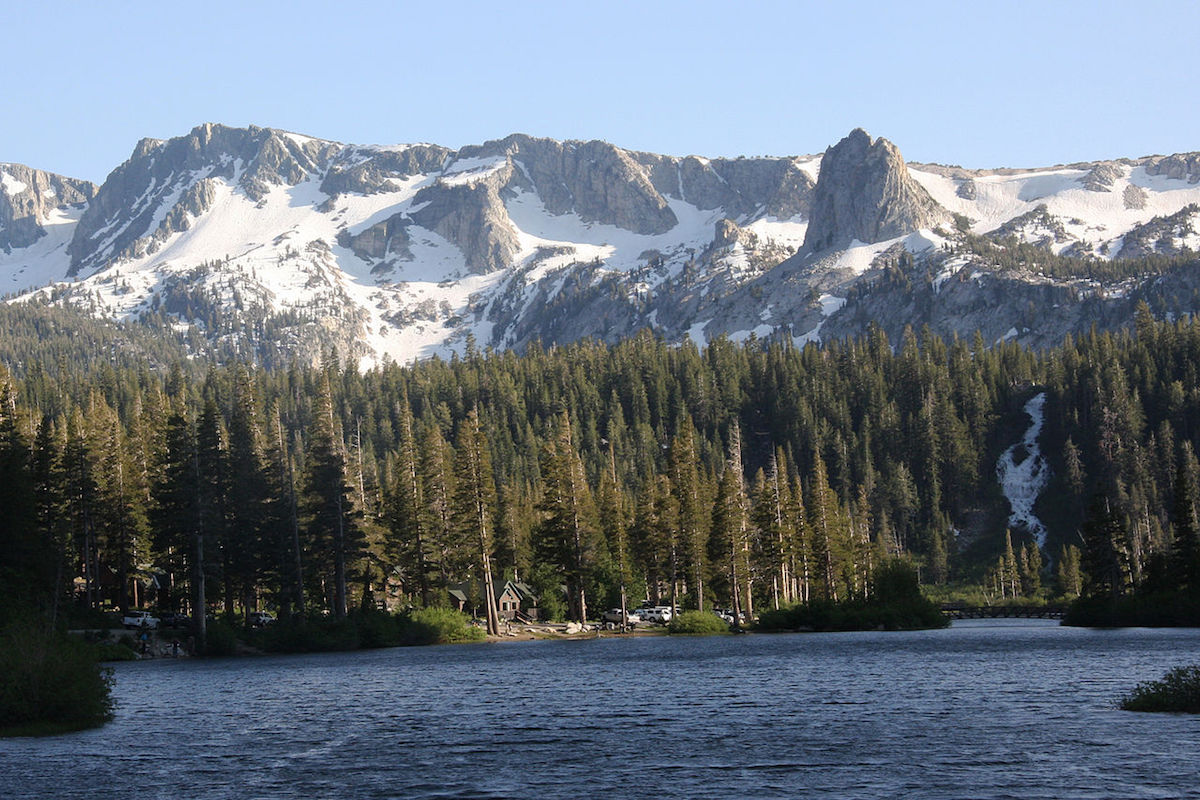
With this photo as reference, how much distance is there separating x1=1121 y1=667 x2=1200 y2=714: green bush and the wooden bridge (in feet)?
270

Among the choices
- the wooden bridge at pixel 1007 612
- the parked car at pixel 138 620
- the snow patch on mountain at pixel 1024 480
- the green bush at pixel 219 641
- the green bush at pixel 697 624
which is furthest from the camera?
the snow patch on mountain at pixel 1024 480

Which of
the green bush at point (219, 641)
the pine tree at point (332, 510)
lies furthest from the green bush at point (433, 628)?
the green bush at point (219, 641)

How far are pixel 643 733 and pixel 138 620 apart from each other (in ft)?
192

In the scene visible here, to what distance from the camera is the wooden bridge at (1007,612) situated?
124 metres

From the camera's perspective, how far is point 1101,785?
30094 mm

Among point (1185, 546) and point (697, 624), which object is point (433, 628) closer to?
point (697, 624)

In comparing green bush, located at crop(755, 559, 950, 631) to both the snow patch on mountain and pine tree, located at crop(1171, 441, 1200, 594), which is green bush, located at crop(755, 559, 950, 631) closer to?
pine tree, located at crop(1171, 441, 1200, 594)

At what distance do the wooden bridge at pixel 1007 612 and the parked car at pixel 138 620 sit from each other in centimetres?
7363

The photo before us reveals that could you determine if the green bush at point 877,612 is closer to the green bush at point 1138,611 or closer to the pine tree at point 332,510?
the green bush at point 1138,611

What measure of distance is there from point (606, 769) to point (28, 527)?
49.5 metres

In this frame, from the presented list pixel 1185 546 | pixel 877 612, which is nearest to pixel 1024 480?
pixel 877 612

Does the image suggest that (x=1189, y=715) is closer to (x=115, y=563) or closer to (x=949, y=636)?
(x=949, y=636)

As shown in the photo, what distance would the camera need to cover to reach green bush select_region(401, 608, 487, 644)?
295 feet

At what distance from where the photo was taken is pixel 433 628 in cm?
9081
